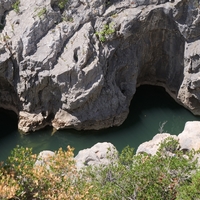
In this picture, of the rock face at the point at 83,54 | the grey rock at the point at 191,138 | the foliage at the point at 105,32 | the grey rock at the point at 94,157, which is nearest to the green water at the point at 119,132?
the rock face at the point at 83,54

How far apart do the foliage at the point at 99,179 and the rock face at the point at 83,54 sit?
7.88 m

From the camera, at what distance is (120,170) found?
9.06 metres

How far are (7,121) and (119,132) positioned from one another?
640cm

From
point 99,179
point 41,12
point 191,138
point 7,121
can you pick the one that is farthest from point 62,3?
point 99,179

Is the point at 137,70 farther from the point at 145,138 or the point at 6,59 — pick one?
the point at 6,59

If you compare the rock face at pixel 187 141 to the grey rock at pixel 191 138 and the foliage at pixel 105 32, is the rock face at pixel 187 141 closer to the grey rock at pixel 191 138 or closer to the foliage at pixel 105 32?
the grey rock at pixel 191 138

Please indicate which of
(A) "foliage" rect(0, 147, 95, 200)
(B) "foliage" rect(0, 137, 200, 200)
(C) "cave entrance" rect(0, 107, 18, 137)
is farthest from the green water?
(A) "foliage" rect(0, 147, 95, 200)

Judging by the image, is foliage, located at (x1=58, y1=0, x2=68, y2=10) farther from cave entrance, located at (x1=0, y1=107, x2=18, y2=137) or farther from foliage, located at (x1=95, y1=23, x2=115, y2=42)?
cave entrance, located at (x1=0, y1=107, x2=18, y2=137)

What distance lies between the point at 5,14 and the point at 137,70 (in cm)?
801

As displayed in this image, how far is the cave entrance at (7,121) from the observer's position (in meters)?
18.2

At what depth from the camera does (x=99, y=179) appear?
31.2ft

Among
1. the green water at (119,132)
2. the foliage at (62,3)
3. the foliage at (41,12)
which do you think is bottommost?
the green water at (119,132)

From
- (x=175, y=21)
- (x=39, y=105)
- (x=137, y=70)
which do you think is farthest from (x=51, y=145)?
(x=175, y=21)

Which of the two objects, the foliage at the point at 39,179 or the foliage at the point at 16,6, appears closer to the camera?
the foliage at the point at 39,179
